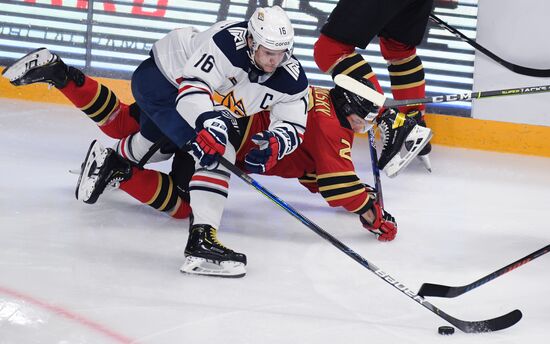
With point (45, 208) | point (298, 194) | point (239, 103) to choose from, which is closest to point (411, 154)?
point (298, 194)

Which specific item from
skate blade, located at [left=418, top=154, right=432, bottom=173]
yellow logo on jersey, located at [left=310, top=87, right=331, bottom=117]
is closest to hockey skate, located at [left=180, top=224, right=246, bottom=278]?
yellow logo on jersey, located at [left=310, top=87, right=331, bottom=117]

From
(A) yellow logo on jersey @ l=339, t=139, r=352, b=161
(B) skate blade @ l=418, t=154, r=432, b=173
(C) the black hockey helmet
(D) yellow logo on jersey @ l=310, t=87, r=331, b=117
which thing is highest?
(C) the black hockey helmet

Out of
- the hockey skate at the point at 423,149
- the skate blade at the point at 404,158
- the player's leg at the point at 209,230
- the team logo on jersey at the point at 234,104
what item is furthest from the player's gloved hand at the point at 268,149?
the hockey skate at the point at 423,149

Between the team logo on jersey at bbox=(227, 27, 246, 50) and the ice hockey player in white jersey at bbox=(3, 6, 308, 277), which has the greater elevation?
the team logo on jersey at bbox=(227, 27, 246, 50)

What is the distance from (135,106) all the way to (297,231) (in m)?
0.86

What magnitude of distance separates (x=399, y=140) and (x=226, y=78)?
3.16ft

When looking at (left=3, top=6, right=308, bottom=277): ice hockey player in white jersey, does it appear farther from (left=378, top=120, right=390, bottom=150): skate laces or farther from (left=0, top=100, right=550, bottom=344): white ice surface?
(left=378, top=120, right=390, bottom=150): skate laces

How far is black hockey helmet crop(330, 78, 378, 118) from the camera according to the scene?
367cm

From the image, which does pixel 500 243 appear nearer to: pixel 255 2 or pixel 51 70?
pixel 51 70

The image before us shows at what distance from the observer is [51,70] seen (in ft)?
13.0

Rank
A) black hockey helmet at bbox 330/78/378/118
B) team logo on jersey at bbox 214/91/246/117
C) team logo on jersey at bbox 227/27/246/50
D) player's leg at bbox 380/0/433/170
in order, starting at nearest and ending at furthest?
team logo on jersey at bbox 227/27/246/50 → team logo on jersey at bbox 214/91/246/117 → black hockey helmet at bbox 330/78/378/118 → player's leg at bbox 380/0/433/170

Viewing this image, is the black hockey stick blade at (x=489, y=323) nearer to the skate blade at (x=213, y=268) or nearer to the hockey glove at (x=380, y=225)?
the skate blade at (x=213, y=268)

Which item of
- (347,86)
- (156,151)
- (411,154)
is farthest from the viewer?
(411,154)

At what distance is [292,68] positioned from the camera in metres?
3.49
